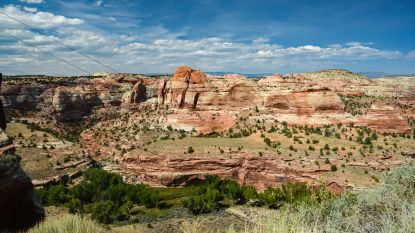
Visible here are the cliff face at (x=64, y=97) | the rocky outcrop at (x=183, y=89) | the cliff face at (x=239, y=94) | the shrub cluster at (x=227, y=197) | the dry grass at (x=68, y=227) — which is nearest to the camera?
the dry grass at (x=68, y=227)

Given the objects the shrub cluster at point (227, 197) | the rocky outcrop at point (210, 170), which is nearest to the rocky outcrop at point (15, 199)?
the shrub cluster at point (227, 197)

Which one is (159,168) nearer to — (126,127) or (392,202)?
(126,127)

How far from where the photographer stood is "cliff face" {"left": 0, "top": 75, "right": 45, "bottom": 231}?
9.18 m

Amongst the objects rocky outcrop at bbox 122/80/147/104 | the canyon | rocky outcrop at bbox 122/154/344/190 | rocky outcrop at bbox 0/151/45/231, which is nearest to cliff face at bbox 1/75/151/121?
rocky outcrop at bbox 122/80/147/104

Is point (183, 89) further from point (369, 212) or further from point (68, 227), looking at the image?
point (68, 227)

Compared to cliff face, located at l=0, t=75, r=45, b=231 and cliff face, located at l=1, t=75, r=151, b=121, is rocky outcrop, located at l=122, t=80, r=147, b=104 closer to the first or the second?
cliff face, located at l=1, t=75, r=151, b=121

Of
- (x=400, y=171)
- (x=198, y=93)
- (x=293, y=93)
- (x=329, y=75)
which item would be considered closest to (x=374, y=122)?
(x=293, y=93)

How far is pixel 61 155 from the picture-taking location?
1682 inches

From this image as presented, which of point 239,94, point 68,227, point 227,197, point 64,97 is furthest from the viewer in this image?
point 64,97

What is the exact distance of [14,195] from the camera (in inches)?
378

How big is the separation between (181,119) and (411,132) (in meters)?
30.2

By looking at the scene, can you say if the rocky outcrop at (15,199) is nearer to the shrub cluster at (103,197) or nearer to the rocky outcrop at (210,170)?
the shrub cluster at (103,197)

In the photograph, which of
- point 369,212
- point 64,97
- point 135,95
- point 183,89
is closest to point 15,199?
point 369,212

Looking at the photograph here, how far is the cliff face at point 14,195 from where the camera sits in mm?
9180
